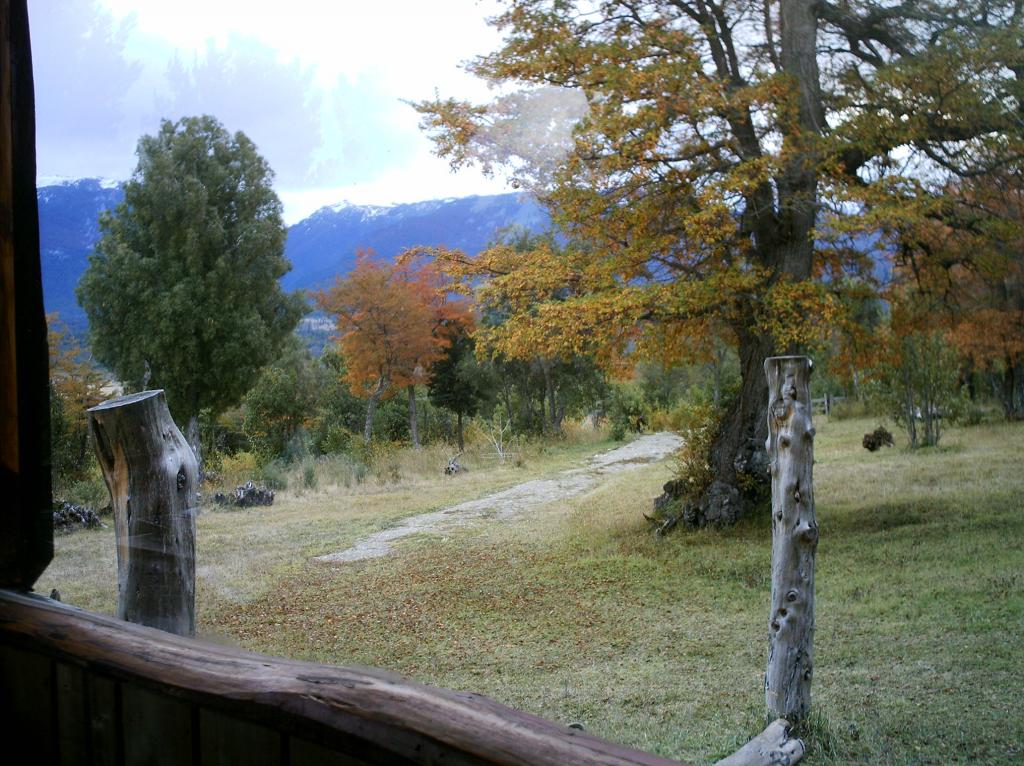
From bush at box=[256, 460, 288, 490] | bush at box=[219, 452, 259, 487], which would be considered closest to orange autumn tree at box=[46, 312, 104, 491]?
bush at box=[219, 452, 259, 487]

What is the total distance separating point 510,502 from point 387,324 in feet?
3.40

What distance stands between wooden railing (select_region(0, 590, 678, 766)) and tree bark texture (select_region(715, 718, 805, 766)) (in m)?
1.51

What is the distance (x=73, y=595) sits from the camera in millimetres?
2465

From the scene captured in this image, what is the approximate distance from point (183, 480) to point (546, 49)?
3.37 m

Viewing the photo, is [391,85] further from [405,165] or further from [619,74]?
[619,74]

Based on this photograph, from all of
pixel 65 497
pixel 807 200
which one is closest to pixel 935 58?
pixel 807 200

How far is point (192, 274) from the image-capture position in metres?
2.31

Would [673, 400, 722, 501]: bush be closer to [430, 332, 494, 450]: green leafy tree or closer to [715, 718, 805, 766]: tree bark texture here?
[430, 332, 494, 450]: green leafy tree

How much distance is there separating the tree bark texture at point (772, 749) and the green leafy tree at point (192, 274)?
1.74 metres

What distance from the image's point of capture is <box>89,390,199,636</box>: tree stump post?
6.30 ft

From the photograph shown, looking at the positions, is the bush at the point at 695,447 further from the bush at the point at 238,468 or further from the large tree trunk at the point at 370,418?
the bush at the point at 238,468

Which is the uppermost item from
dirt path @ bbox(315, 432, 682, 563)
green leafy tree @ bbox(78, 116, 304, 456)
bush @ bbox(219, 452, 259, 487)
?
green leafy tree @ bbox(78, 116, 304, 456)

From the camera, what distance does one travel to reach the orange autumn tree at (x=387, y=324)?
10.3 feet

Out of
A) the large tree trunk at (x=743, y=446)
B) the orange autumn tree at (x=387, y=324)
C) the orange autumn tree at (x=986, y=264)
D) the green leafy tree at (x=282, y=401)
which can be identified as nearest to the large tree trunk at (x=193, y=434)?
the green leafy tree at (x=282, y=401)
